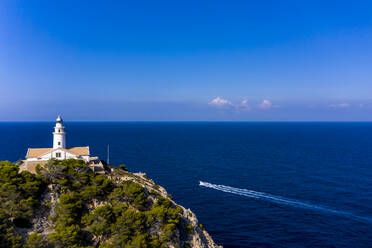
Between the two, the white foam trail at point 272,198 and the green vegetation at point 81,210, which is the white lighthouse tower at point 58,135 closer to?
the green vegetation at point 81,210

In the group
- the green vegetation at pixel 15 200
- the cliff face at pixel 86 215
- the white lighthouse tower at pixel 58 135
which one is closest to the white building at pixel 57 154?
the white lighthouse tower at pixel 58 135

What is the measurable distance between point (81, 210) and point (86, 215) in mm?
1409

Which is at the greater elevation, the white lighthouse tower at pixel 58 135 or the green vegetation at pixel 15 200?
the white lighthouse tower at pixel 58 135

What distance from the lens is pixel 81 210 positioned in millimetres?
39312

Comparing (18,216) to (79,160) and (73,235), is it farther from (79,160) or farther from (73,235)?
(79,160)

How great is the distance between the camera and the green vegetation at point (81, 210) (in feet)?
114

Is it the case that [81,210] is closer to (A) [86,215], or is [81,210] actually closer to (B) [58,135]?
(A) [86,215]

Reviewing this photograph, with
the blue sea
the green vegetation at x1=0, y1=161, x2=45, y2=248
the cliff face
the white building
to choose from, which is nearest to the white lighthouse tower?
the white building

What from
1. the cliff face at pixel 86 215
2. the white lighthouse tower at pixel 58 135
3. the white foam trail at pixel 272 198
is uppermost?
the white lighthouse tower at pixel 58 135

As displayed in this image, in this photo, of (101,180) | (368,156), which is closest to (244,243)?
(101,180)

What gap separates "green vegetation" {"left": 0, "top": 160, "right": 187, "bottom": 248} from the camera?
34844mm

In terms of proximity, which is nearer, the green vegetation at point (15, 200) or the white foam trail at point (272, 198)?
the green vegetation at point (15, 200)

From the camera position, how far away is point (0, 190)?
1435 inches

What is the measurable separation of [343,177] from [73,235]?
91.5 metres
